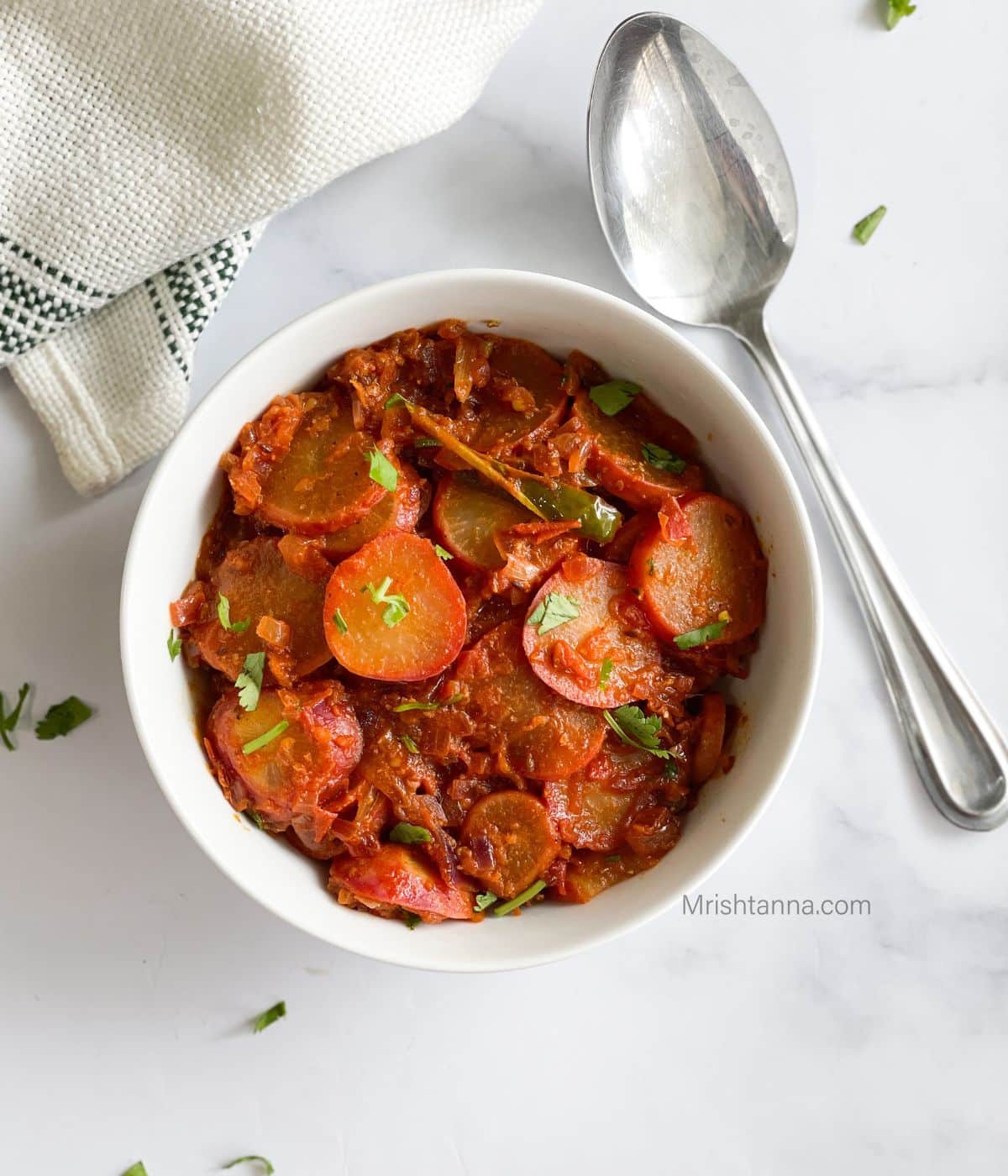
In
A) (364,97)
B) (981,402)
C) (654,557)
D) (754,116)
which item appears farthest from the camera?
(981,402)

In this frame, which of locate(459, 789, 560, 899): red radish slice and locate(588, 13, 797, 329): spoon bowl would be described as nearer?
locate(459, 789, 560, 899): red radish slice

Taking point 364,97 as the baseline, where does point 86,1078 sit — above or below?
below

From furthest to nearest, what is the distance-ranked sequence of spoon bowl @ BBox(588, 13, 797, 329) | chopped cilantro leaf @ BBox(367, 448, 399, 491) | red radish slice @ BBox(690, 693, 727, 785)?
spoon bowl @ BBox(588, 13, 797, 329) < red radish slice @ BBox(690, 693, 727, 785) < chopped cilantro leaf @ BBox(367, 448, 399, 491)

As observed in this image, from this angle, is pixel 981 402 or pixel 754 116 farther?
pixel 981 402

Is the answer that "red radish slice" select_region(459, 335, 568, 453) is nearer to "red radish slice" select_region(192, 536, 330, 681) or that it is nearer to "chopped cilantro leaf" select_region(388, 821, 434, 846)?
"red radish slice" select_region(192, 536, 330, 681)

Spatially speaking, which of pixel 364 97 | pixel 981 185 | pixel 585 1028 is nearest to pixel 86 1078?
pixel 585 1028

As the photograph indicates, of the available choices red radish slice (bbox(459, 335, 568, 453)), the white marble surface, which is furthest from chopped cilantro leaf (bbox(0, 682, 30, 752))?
red radish slice (bbox(459, 335, 568, 453))

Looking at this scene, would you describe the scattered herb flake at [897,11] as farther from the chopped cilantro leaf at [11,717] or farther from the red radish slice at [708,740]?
the chopped cilantro leaf at [11,717]

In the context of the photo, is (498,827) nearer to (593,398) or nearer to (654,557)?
(654,557)
